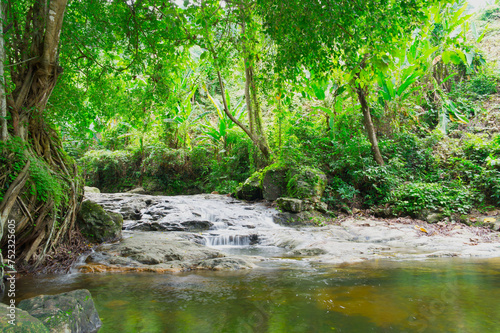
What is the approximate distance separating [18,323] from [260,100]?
1101cm

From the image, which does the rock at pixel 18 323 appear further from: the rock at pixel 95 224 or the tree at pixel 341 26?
the rock at pixel 95 224

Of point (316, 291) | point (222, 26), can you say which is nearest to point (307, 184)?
point (222, 26)

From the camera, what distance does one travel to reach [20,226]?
3.79 m

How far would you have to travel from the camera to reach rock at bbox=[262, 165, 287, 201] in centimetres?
1062

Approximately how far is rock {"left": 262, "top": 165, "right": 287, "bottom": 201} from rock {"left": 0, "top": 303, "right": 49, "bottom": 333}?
29.4ft

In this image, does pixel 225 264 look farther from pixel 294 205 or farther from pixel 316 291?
pixel 294 205

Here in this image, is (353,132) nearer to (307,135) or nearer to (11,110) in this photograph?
(307,135)

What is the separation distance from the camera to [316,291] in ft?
10.2

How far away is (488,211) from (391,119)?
4.93 m

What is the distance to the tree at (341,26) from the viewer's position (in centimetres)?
329

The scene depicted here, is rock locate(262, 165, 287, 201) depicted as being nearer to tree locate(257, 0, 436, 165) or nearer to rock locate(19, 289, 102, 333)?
tree locate(257, 0, 436, 165)

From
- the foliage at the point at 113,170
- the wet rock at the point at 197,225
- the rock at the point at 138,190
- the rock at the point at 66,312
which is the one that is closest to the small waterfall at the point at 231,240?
the wet rock at the point at 197,225

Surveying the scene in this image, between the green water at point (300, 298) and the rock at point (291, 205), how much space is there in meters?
4.76

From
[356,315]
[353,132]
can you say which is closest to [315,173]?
[353,132]
